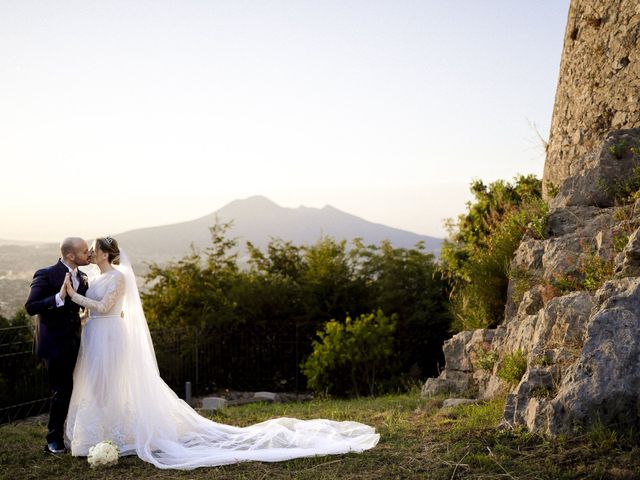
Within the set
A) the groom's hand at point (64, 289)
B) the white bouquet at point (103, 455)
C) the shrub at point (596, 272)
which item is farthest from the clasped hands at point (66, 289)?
the shrub at point (596, 272)

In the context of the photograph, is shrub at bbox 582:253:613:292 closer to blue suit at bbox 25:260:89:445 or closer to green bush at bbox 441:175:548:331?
green bush at bbox 441:175:548:331

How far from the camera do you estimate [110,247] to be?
7.98 metres

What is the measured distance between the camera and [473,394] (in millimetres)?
10328

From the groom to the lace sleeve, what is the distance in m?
0.22

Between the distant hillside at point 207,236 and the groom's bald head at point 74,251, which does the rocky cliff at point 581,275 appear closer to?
the distant hillside at point 207,236

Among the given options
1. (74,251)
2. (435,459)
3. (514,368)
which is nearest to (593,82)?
(514,368)

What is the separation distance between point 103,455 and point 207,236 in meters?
12.3

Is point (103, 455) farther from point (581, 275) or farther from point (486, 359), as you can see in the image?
point (581, 275)

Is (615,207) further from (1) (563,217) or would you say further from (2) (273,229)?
(2) (273,229)

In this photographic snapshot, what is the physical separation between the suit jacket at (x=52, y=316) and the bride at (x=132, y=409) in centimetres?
19

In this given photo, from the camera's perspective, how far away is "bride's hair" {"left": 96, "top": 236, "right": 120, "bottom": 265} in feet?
26.1

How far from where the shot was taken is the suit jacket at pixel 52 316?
25.1ft

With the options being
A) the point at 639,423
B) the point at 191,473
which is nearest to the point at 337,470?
the point at 191,473

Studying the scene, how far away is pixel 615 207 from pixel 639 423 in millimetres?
4455
